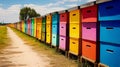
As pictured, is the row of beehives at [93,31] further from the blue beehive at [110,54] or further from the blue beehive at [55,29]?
the blue beehive at [55,29]

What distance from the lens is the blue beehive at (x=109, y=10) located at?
5.81 meters

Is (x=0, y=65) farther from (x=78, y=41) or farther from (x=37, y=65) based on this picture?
(x=78, y=41)

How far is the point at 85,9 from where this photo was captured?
318 inches

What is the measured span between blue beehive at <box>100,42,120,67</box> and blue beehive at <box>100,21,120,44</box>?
134 millimetres

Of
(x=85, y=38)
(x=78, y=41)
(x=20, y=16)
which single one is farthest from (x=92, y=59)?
(x=20, y=16)

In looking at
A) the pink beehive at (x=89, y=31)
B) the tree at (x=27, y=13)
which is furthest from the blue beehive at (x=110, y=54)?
the tree at (x=27, y=13)

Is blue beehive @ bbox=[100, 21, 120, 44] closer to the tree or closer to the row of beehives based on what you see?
the row of beehives

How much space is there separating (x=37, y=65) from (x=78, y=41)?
176 cm

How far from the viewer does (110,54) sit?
619 cm

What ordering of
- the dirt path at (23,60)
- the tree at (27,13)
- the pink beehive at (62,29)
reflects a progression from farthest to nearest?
the tree at (27,13) → the pink beehive at (62,29) → the dirt path at (23,60)

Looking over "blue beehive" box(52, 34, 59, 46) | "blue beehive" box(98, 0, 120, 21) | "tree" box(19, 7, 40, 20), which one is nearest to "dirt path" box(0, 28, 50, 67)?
"blue beehive" box(52, 34, 59, 46)

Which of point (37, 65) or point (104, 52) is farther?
point (37, 65)

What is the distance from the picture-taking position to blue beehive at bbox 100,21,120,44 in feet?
19.3

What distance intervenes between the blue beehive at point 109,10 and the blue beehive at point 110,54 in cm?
72
